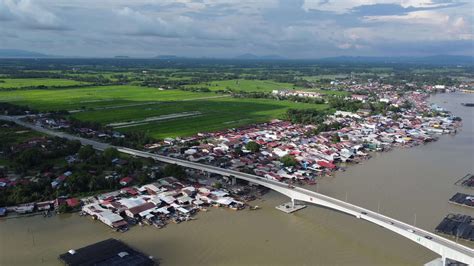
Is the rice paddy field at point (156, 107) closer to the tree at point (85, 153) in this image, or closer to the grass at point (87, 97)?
the grass at point (87, 97)

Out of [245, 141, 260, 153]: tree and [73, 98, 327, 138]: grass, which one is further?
[73, 98, 327, 138]: grass

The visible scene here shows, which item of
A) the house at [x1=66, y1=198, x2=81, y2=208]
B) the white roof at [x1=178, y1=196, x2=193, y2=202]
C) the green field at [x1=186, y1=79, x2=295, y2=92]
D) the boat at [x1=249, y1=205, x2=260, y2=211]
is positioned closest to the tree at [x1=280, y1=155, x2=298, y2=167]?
the boat at [x1=249, y1=205, x2=260, y2=211]

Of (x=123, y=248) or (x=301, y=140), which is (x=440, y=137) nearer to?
(x=301, y=140)

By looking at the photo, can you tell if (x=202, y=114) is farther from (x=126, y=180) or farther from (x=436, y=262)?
(x=436, y=262)

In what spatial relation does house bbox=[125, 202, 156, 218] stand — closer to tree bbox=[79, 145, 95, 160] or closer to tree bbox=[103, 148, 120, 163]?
tree bbox=[103, 148, 120, 163]

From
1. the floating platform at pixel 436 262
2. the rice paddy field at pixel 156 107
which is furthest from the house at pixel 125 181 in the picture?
the floating platform at pixel 436 262
